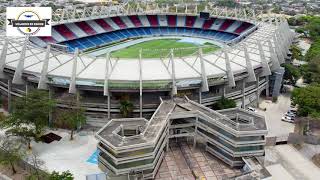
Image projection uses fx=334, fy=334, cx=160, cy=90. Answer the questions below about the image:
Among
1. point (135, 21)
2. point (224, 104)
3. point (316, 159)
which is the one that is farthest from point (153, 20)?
point (316, 159)

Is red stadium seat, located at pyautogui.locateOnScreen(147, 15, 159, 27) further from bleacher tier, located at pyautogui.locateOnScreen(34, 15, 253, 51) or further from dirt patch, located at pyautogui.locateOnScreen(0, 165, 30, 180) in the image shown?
dirt patch, located at pyautogui.locateOnScreen(0, 165, 30, 180)

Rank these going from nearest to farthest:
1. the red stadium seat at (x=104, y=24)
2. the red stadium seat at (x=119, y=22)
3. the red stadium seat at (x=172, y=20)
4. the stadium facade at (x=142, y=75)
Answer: the stadium facade at (x=142, y=75) → the red stadium seat at (x=104, y=24) → the red stadium seat at (x=119, y=22) → the red stadium seat at (x=172, y=20)

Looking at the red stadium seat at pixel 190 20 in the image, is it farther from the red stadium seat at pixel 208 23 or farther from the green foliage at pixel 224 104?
the green foliage at pixel 224 104

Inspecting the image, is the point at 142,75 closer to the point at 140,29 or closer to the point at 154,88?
the point at 154,88

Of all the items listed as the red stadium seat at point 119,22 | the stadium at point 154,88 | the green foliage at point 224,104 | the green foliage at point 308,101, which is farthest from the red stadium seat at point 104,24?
the green foliage at point 308,101

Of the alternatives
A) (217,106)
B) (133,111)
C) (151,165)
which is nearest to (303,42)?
(217,106)

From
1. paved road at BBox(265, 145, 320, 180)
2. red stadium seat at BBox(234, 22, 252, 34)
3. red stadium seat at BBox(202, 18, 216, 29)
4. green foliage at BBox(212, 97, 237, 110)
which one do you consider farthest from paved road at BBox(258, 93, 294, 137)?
red stadium seat at BBox(202, 18, 216, 29)

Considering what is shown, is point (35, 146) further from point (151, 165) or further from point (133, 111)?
point (151, 165)
